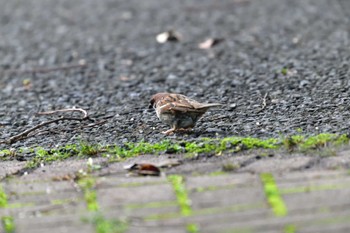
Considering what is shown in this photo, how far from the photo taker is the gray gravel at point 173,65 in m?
6.06

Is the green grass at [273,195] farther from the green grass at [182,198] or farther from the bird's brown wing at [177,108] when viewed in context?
the bird's brown wing at [177,108]

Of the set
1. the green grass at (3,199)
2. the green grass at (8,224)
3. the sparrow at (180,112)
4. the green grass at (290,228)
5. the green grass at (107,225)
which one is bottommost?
the green grass at (290,228)

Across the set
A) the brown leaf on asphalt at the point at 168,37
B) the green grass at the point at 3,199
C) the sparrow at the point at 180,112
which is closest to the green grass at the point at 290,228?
the green grass at the point at 3,199

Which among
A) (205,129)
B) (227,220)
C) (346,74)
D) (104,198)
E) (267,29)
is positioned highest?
(267,29)

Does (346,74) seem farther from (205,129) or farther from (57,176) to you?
(57,176)

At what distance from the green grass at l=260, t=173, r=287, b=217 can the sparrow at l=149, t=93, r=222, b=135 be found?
138 cm

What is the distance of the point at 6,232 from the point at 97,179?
756 millimetres

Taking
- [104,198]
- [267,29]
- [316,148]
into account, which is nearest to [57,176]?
[104,198]

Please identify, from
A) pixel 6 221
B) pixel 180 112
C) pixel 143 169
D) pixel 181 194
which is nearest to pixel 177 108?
pixel 180 112

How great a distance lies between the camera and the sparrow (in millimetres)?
5809

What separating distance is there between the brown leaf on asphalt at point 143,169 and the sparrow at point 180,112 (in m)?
0.93

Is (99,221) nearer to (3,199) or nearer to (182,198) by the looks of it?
(182,198)

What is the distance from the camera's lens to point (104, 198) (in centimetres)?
438

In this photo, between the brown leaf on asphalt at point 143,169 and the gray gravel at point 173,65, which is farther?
the gray gravel at point 173,65
